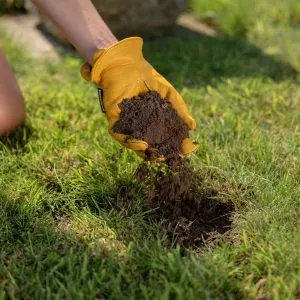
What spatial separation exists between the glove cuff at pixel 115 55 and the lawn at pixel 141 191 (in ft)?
1.39

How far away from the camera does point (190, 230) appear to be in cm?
212

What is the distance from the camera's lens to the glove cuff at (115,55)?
220 centimetres

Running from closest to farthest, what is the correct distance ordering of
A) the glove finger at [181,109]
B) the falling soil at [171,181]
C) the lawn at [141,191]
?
the lawn at [141,191], the falling soil at [171,181], the glove finger at [181,109]

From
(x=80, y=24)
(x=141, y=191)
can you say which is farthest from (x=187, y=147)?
(x=80, y=24)

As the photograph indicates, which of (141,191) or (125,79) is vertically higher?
(125,79)

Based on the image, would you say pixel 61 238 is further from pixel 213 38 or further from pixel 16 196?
pixel 213 38

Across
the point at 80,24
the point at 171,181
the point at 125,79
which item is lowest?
the point at 171,181

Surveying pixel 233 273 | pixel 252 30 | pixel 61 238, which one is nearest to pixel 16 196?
pixel 61 238

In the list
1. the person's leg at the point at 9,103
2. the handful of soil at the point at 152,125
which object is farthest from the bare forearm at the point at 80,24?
the person's leg at the point at 9,103

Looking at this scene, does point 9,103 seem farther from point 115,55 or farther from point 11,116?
point 115,55

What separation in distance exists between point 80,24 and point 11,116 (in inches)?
23.1

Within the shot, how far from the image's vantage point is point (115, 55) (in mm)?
2207

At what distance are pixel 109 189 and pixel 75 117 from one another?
717 mm

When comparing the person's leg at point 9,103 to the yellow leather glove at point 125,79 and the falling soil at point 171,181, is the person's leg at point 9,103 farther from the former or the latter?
the falling soil at point 171,181
